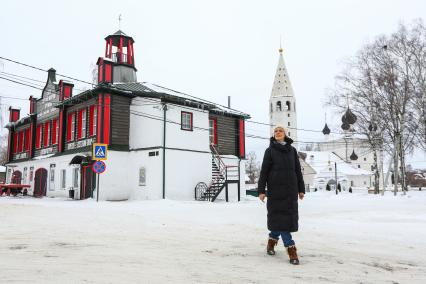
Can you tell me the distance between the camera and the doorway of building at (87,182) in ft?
66.7

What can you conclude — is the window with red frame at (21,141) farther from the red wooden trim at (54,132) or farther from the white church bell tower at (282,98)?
the white church bell tower at (282,98)

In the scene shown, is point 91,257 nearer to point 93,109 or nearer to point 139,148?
point 139,148

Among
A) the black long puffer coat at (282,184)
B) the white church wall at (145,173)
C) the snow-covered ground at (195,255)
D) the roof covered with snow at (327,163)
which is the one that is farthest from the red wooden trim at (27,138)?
the roof covered with snow at (327,163)

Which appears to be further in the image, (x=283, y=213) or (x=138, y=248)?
(x=138, y=248)

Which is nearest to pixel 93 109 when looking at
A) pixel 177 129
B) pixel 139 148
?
pixel 139 148

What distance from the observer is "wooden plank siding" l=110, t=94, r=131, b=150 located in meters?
20.2

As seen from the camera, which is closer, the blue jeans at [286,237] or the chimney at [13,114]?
the blue jeans at [286,237]

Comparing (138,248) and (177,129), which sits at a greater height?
(177,129)

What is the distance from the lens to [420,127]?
2578 centimetres

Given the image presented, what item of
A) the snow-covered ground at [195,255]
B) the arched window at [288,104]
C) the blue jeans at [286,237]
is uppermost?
the arched window at [288,104]

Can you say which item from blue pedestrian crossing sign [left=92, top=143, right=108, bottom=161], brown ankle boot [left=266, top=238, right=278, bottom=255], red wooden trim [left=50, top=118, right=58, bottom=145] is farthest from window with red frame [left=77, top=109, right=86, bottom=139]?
brown ankle boot [left=266, top=238, right=278, bottom=255]

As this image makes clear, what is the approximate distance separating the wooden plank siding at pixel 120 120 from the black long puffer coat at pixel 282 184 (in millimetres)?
15985

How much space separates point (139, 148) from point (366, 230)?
14.1 m

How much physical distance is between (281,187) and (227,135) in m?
19.8
